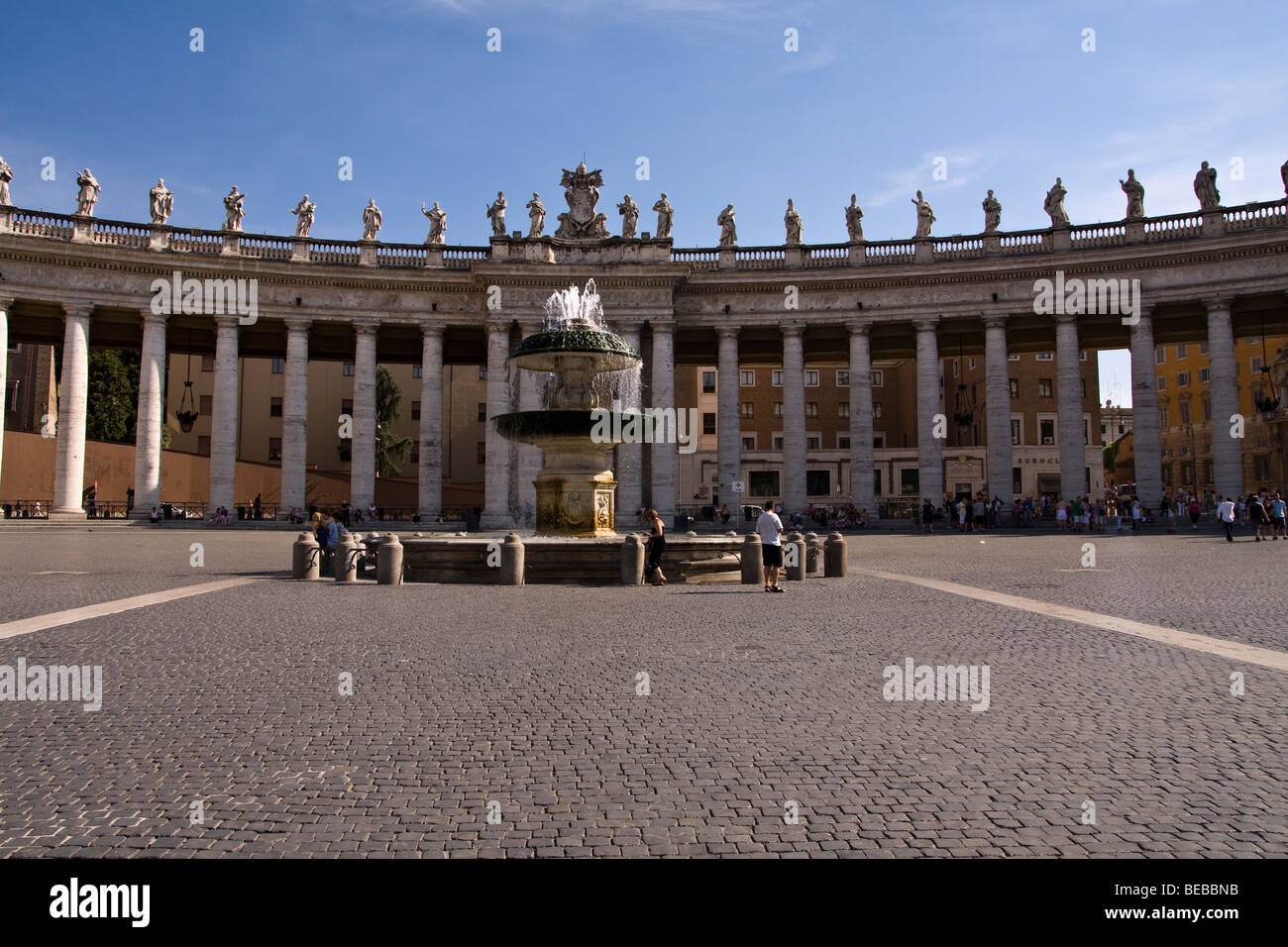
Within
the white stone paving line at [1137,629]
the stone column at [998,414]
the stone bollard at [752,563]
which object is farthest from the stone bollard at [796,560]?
the stone column at [998,414]

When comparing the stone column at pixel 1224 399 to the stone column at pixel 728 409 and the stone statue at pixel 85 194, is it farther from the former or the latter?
the stone statue at pixel 85 194

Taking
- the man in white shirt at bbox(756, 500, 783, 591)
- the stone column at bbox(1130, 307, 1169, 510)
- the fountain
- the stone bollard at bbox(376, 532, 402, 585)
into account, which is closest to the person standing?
the man in white shirt at bbox(756, 500, 783, 591)

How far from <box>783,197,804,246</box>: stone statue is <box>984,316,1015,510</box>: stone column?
10.5 metres

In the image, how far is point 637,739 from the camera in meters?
5.98

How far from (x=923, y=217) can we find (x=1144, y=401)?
→ 1426 centimetres

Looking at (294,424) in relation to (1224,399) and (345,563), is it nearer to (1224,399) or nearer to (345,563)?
(345,563)

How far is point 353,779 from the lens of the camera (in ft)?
16.9

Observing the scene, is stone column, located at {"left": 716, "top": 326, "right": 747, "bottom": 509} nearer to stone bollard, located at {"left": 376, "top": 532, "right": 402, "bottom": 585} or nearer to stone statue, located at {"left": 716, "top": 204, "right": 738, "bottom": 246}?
stone statue, located at {"left": 716, "top": 204, "right": 738, "bottom": 246}

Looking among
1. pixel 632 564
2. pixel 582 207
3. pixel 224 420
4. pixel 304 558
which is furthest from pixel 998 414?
pixel 224 420

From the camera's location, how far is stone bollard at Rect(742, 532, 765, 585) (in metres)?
17.1

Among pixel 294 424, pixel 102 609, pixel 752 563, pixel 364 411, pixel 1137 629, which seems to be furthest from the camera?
pixel 364 411

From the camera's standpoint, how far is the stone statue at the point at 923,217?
1722 inches
